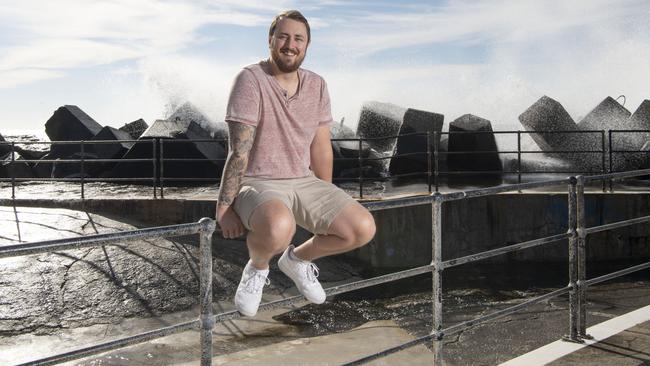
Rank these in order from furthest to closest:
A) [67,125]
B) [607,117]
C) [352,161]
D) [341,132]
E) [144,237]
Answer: [341,132] < [67,125] < [607,117] < [352,161] < [144,237]

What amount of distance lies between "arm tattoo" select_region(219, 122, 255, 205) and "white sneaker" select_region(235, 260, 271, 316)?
291 mm

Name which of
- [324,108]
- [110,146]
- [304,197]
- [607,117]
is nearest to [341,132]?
[110,146]

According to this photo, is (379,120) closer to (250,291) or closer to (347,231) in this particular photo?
(347,231)

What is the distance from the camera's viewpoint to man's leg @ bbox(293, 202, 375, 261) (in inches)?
112

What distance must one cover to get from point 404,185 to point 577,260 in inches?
409

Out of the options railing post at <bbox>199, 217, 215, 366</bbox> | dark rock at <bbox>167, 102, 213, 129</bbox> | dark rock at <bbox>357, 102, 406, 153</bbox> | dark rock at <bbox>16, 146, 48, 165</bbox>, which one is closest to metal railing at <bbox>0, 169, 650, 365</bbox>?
railing post at <bbox>199, 217, 215, 366</bbox>

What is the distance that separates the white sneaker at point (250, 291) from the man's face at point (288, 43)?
79 centimetres

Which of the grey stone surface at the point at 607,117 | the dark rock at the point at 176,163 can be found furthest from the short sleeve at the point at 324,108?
the grey stone surface at the point at 607,117

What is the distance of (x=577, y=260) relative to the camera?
480 cm

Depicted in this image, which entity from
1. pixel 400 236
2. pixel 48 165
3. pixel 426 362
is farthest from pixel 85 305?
pixel 48 165

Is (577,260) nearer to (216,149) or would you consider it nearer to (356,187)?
(356,187)

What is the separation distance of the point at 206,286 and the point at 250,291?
0.19 metres

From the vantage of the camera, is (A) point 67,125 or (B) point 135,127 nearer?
(A) point 67,125

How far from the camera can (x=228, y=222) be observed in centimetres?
279
